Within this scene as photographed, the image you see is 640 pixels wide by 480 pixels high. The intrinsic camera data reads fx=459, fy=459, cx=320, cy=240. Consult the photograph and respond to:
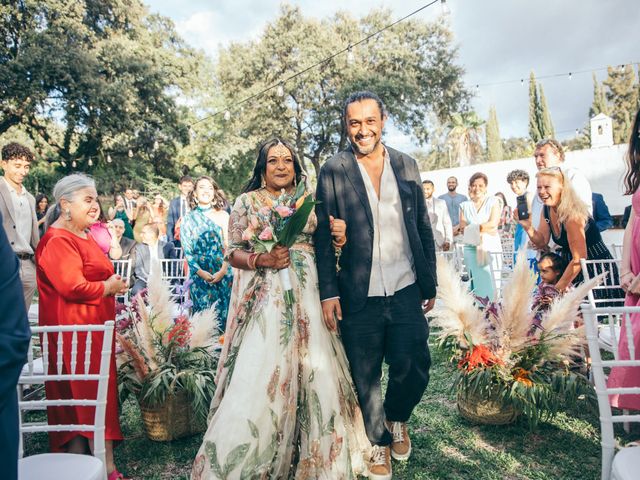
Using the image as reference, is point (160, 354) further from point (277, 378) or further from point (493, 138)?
point (493, 138)

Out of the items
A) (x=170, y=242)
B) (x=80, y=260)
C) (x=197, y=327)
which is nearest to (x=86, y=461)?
(x=80, y=260)

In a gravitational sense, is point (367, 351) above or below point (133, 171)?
below

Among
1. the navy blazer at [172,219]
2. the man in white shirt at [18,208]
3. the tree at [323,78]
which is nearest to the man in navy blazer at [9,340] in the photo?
the man in white shirt at [18,208]

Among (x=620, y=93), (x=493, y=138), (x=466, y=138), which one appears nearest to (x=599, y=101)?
(x=620, y=93)

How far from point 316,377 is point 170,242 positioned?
4.67 m

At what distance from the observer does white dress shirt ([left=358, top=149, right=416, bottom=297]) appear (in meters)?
2.67

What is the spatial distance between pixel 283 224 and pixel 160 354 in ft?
4.57

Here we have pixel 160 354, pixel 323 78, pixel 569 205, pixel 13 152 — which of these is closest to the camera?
pixel 160 354

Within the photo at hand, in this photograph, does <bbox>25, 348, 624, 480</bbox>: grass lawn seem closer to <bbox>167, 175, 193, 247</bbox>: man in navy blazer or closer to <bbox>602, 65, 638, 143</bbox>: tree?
<bbox>167, 175, 193, 247</bbox>: man in navy blazer

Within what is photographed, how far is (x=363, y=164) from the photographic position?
2795 millimetres

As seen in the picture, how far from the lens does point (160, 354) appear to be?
3.15 meters

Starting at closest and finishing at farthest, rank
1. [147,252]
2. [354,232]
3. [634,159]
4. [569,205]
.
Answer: [354,232] → [634,159] → [569,205] → [147,252]

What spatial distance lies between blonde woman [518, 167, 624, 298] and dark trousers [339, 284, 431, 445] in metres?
1.54

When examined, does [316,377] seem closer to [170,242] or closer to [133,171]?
[170,242]
